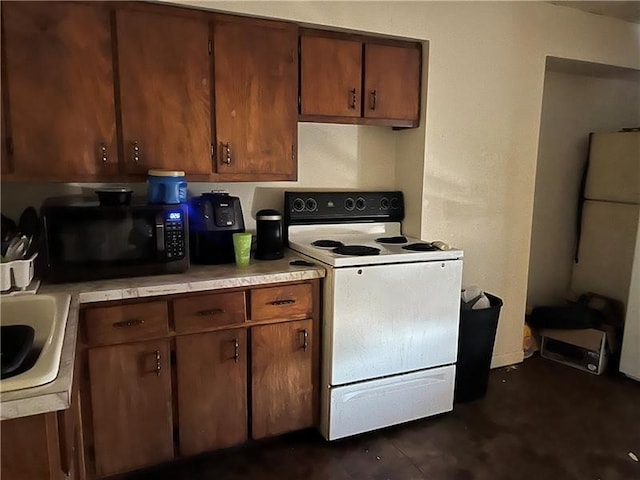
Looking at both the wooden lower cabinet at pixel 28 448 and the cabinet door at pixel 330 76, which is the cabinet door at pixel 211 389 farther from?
the cabinet door at pixel 330 76

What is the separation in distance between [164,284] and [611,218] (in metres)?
3.14

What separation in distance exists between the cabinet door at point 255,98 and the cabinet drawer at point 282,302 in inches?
22.5

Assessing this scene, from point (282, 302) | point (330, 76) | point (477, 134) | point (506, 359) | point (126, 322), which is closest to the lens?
point (126, 322)

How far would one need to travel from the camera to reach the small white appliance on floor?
222 centimetres

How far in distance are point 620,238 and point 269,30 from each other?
9.19 feet

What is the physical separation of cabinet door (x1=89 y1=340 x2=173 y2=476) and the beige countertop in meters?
0.23

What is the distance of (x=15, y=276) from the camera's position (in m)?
1.71

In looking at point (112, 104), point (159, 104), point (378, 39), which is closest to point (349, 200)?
point (378, 39)

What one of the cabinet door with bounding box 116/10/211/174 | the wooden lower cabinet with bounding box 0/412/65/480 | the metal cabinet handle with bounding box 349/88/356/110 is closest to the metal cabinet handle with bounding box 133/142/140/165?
the cabinet door with bounding box 116/10/211/174

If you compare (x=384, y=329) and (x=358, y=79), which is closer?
(x=384, y=329)

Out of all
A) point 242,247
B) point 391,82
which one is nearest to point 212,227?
point 242,247

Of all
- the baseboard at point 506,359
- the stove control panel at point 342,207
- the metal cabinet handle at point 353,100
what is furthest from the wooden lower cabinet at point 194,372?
the baseboard at point 506,359

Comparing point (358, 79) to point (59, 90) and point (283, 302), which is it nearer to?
point (283, 302)

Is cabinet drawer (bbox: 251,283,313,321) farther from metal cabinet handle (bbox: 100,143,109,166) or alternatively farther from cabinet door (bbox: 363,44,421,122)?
cabinet door (bbox: 363,44,421,122)
